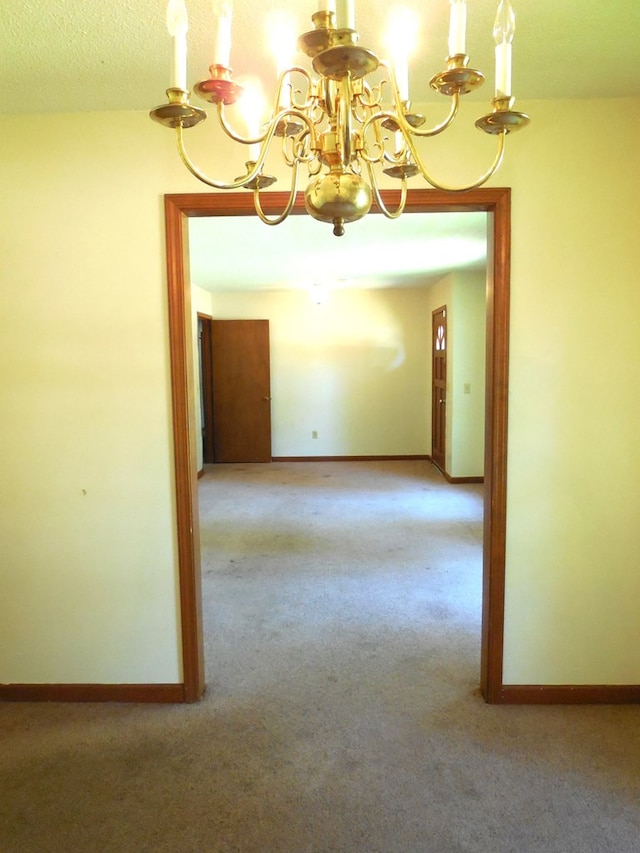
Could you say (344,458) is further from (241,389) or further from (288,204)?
(288,204)

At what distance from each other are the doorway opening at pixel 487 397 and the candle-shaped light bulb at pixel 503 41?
1.13 metres

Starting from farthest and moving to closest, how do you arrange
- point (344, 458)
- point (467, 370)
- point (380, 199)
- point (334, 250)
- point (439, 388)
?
point (344, 458) < point (439, 388) < point (467, 370) < point (334, 250) < point (380, 199)

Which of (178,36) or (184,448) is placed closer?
(178,36)

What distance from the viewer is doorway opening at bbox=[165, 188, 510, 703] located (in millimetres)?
2068

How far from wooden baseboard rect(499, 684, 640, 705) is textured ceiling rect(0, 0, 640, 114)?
2.37m

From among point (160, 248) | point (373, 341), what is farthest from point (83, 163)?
point (373, 341)

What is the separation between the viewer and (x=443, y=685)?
95.0 inches

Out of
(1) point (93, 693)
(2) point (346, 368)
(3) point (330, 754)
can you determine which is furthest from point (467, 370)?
(1) point (93, 693)

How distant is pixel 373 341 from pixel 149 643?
221 inches

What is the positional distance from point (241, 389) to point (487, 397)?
5364mm

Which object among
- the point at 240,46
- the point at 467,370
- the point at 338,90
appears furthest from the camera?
the point at 467,370

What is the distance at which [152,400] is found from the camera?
217cm

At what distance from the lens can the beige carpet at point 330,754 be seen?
5.47 feet

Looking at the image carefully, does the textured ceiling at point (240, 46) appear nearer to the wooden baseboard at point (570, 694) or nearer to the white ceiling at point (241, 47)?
the white ceiling at point (241, 47)
